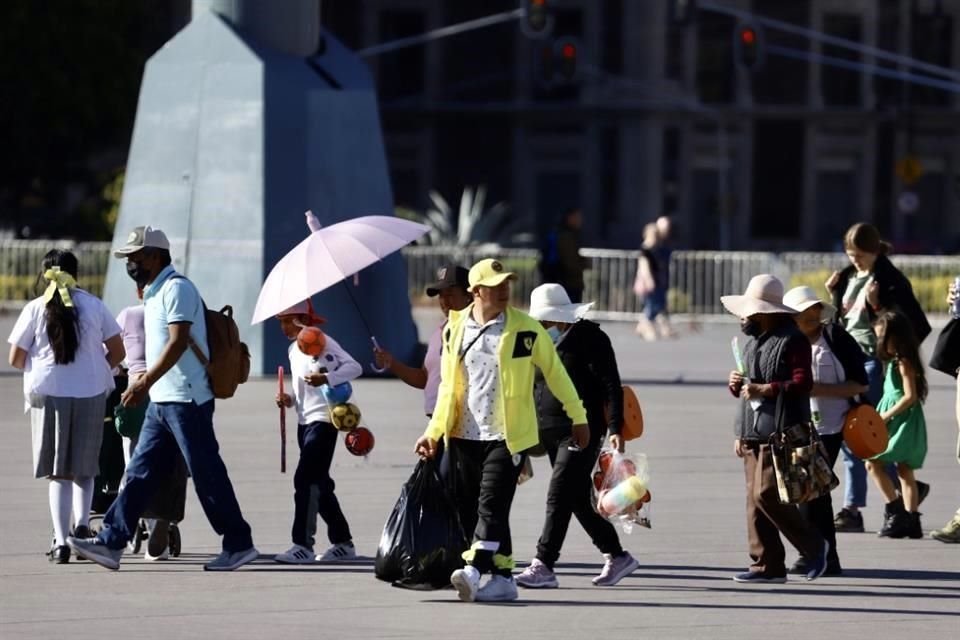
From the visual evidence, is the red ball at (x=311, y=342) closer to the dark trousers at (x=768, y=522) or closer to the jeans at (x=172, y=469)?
the jeans at (x=172, y=469)

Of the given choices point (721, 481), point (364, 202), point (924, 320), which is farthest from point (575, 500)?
point (364, 202)

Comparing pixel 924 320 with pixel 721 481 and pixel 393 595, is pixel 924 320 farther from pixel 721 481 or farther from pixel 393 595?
pixel 393 595

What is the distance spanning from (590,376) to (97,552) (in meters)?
2.43

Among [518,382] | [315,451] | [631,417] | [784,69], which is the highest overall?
[784,69]

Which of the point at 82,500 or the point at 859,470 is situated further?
the point at 859,470

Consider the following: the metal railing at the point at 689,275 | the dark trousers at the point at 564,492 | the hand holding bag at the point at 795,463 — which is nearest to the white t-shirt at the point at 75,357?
the dark trousers at the point at 564,492

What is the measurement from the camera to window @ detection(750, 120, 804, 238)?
66062 mm

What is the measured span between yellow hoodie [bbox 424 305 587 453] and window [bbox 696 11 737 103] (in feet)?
183

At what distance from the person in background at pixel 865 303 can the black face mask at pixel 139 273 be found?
3.95m

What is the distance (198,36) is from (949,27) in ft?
162

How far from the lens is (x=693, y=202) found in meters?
64.8

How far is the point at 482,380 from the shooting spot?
9.62m

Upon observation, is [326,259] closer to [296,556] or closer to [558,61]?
[296,556]

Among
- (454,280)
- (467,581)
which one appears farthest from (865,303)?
(467,581)
